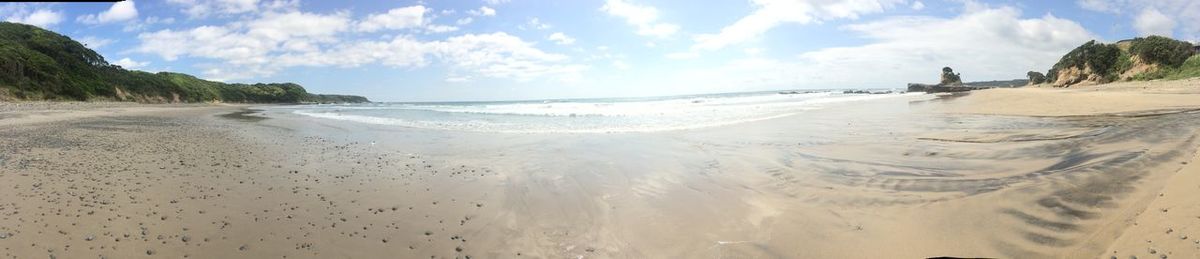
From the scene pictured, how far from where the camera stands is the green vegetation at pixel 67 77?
42.2 m

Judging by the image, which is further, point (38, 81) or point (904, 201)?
point (38, 81)

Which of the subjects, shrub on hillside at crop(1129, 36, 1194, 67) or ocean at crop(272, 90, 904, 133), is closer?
ocean at crop(272, 90, 904, 133)

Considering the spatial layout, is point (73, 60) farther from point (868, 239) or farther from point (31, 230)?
point (868, 239)

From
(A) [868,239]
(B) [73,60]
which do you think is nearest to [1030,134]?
(A) [868,239]

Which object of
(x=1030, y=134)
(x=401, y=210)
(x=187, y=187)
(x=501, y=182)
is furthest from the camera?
(x=1030, y=134)

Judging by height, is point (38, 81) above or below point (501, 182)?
above

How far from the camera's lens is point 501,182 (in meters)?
7.23

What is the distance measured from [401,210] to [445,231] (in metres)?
1.12

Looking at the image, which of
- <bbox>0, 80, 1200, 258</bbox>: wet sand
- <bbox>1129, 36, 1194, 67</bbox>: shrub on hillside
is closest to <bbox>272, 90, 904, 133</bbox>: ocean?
<bbox>0, 80, 1200, 258</bbox>: wet sand

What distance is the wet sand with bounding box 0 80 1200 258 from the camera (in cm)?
397

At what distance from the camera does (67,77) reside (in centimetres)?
5053

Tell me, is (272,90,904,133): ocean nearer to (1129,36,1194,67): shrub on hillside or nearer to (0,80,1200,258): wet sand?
(0,80,1200,258): wet sand

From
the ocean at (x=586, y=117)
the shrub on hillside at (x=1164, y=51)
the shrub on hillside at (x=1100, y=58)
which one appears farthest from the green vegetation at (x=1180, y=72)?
the ocean at (x=586, y=117)

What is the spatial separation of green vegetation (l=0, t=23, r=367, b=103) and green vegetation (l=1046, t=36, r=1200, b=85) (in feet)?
289
